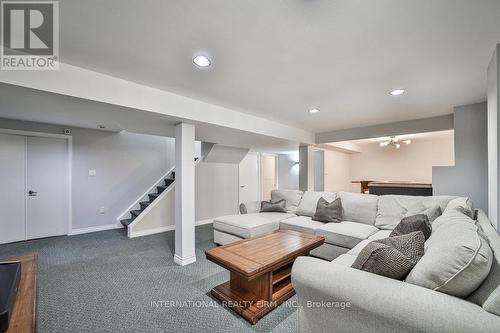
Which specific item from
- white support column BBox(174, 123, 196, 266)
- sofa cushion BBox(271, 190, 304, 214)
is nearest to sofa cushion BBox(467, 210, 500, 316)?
white support column BBox(174, 123, 196, 266)

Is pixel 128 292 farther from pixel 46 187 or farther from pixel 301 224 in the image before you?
pixel 46 187

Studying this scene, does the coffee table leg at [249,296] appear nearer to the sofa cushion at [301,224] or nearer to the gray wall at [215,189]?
the sofa cushion at [301,224]

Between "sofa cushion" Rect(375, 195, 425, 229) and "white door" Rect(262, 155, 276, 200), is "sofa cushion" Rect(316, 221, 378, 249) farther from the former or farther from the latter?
"white door" Rect(262, 155, 276, 200)

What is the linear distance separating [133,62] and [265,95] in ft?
5.05

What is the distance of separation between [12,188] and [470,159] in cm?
750

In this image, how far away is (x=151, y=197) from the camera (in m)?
5.20

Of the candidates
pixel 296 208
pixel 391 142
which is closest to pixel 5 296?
pixel 296 208

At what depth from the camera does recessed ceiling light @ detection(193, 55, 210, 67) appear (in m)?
1.92

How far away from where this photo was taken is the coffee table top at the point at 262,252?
1854 mm

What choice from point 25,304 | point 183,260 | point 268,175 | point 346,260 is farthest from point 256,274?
point 268,175

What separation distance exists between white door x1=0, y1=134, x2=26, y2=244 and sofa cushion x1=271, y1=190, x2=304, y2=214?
15.2 feet

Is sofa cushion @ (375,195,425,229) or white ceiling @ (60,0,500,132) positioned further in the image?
sofa cushion @ (375,195,425,229)

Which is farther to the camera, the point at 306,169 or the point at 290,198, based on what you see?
the point at 306,169

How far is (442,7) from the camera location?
1350 mm
